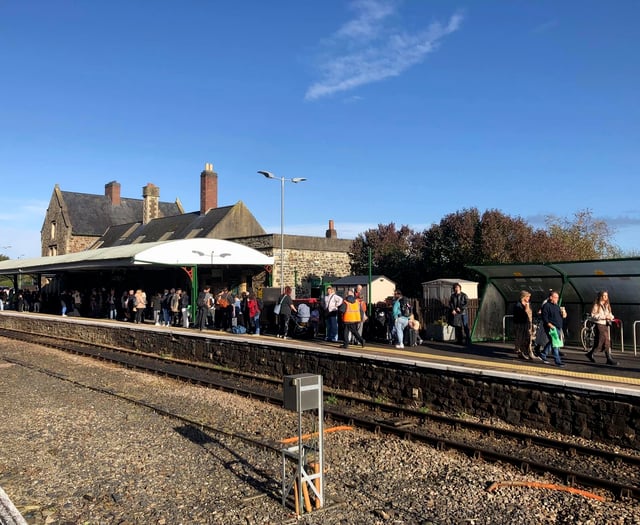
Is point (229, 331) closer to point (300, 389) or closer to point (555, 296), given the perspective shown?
point (555, 296)

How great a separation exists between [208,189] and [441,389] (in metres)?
33.5

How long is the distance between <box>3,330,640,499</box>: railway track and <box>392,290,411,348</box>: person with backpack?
308 cm

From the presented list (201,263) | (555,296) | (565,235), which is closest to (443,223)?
(565,235)

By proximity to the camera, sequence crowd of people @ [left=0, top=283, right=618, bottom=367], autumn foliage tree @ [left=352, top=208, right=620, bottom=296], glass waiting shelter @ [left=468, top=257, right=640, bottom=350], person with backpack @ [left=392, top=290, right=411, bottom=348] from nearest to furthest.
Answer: crowd of people @ [left=0, top=283, right=618, bottom=367], glass waiting shelter @ [left=468, top=257, right=640, bottom=350], person with backpack @ [left=392, top=290, right=411, bottom=348], autumn foliage tree @ [left=352, top=208, right=620, bottom=296]

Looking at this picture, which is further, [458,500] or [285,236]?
[285,236]

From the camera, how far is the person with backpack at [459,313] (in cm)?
1532

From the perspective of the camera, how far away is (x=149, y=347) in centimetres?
1934

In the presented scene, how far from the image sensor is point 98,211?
177ft

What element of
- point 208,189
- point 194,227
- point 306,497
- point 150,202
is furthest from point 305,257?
point 306,497

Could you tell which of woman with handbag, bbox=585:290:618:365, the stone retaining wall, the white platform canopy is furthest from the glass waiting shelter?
the white platform canopy

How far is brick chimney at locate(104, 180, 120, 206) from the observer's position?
182 feet

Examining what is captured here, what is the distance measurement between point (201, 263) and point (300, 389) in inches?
750

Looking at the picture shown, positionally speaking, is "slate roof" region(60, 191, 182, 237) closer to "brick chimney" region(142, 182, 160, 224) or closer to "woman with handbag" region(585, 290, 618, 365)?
"brick chimney" region(142, 182, 160, 224)

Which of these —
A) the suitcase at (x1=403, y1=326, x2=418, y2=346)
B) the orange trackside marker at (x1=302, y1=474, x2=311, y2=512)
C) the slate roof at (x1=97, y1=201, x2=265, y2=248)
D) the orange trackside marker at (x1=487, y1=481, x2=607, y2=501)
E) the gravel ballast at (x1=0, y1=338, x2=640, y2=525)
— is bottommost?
the orange trackside marker at (x1=487, y1=481, x2=607, y2=501)
